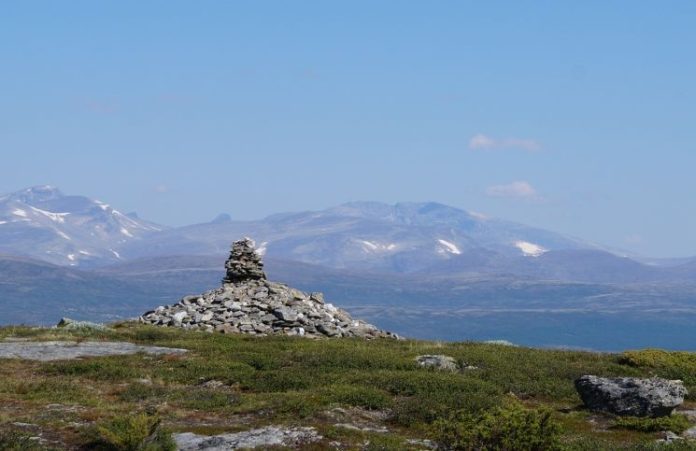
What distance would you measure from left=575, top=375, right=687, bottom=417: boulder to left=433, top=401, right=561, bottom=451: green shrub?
7496 millimetres

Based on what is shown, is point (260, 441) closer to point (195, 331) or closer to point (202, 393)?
point (202, 393)

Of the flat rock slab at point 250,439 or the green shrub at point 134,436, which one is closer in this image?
the green shrub at point 134,436

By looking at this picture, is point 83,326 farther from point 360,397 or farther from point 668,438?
point 668,438

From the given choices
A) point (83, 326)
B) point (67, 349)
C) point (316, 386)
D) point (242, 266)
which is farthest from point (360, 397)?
point (242, 266)

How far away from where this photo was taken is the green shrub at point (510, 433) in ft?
69.8

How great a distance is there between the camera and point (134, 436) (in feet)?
71.9

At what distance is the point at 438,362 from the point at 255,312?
21552 millimetres

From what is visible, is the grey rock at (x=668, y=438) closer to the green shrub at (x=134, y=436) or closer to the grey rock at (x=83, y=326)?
the green shrub at (x=134, y=436)

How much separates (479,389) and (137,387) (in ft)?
39.9

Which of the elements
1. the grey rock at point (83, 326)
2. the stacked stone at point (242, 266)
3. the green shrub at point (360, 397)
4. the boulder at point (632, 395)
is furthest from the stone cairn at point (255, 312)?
the boulder at point (632, 395)

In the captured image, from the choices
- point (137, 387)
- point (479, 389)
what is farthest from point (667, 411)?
point (137, 387)

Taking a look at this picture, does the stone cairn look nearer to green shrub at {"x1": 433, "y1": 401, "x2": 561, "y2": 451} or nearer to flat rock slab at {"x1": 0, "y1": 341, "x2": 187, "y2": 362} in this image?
flat rock slab at {"x1": 0, "y1": 341, "x2": 187, "y2": 362}

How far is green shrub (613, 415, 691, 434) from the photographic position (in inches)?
1072

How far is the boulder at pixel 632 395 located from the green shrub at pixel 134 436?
576 inches
